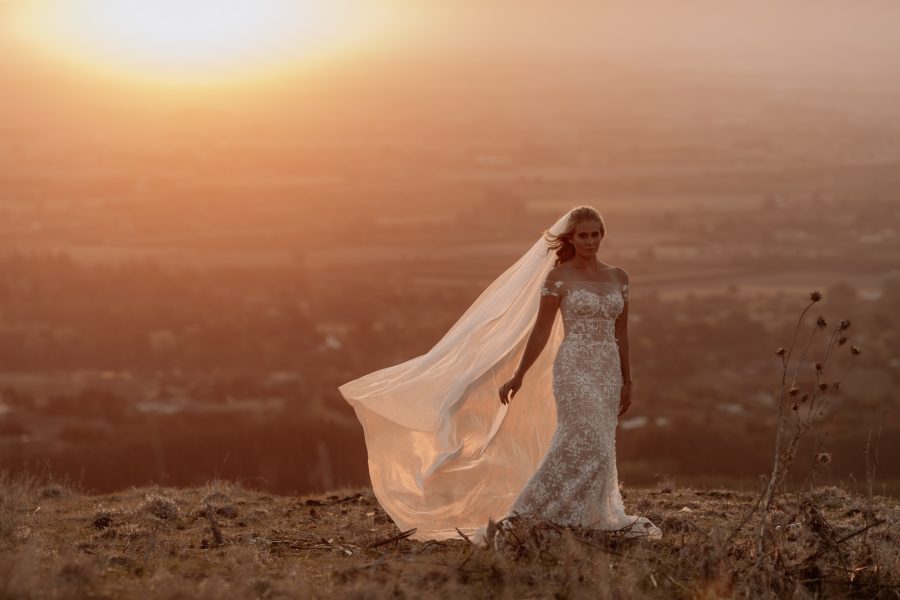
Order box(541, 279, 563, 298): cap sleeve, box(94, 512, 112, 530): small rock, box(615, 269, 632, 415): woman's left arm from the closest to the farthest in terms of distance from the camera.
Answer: box(541, 279, 563, 298): cap sleeve < box(615, 269, 632, 415): woman's left arm < box(94, 512, 112, 530): small rock

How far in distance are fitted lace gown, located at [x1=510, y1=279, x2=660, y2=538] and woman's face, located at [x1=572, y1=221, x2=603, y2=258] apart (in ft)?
0.63

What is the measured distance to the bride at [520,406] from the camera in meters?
5.68

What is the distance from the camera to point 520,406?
6480 millimetres

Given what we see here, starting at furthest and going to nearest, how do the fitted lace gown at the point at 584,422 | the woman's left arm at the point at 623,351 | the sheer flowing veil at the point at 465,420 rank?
the sheer flowing veil at the point at 465,420 → the woman's left arm at the point at 623,351 → the fitted lace gown at the point at 584,422

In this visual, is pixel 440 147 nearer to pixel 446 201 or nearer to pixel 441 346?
pixel 446 201

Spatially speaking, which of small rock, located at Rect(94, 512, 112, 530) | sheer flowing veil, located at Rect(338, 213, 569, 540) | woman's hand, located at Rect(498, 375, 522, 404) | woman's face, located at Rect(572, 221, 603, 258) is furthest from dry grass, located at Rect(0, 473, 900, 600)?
woman's face, located at Rect(572, 221, 603, 258)

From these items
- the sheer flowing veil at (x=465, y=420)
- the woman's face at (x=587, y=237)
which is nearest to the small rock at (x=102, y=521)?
the sheer flowing veil at (x=465, y=420)

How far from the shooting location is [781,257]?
7206cm

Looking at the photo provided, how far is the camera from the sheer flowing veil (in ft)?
20.6

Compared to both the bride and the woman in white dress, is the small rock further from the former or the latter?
the woman in white dress

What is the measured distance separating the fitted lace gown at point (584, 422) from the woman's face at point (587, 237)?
0.19 meters

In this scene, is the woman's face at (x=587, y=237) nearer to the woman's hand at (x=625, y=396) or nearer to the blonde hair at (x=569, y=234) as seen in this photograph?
the blonde hair at (x=569, y=234)

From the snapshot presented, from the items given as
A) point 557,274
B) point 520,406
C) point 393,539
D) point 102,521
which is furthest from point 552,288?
point 102,521

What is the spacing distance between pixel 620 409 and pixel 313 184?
308 feet
